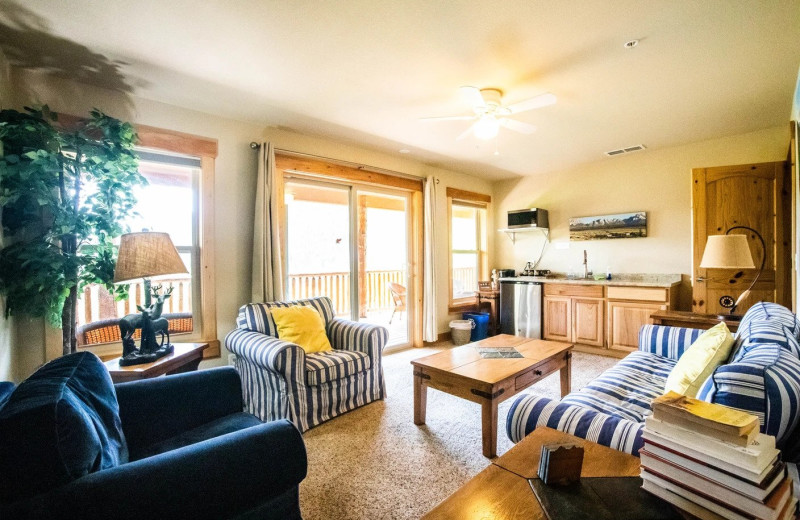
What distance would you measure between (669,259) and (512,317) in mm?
2035

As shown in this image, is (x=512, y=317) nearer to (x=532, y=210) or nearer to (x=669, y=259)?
(x=532, y=210)

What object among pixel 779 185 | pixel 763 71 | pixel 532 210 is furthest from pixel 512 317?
pixel 763 71

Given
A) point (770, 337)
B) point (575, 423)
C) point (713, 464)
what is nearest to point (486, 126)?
point (770, 337)

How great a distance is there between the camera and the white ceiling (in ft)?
6.04

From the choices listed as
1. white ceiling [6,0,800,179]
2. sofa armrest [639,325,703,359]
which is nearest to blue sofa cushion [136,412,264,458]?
white ceiling [6,0,800,179]

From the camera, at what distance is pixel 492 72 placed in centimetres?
243

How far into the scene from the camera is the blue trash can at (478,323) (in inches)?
201

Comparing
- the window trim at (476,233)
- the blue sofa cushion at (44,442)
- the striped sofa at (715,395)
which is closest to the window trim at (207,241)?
the blue sofa cushion at (44,442)

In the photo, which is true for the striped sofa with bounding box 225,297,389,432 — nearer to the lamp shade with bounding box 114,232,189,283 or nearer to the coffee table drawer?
the lamp shade with bounding box 114,232,189,283

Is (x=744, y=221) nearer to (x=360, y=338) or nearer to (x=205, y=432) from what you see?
(x=360, y=338)

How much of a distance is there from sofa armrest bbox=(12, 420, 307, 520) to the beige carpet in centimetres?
77

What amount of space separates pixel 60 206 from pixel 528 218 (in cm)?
501

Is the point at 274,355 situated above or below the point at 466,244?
below

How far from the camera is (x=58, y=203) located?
2154mm
